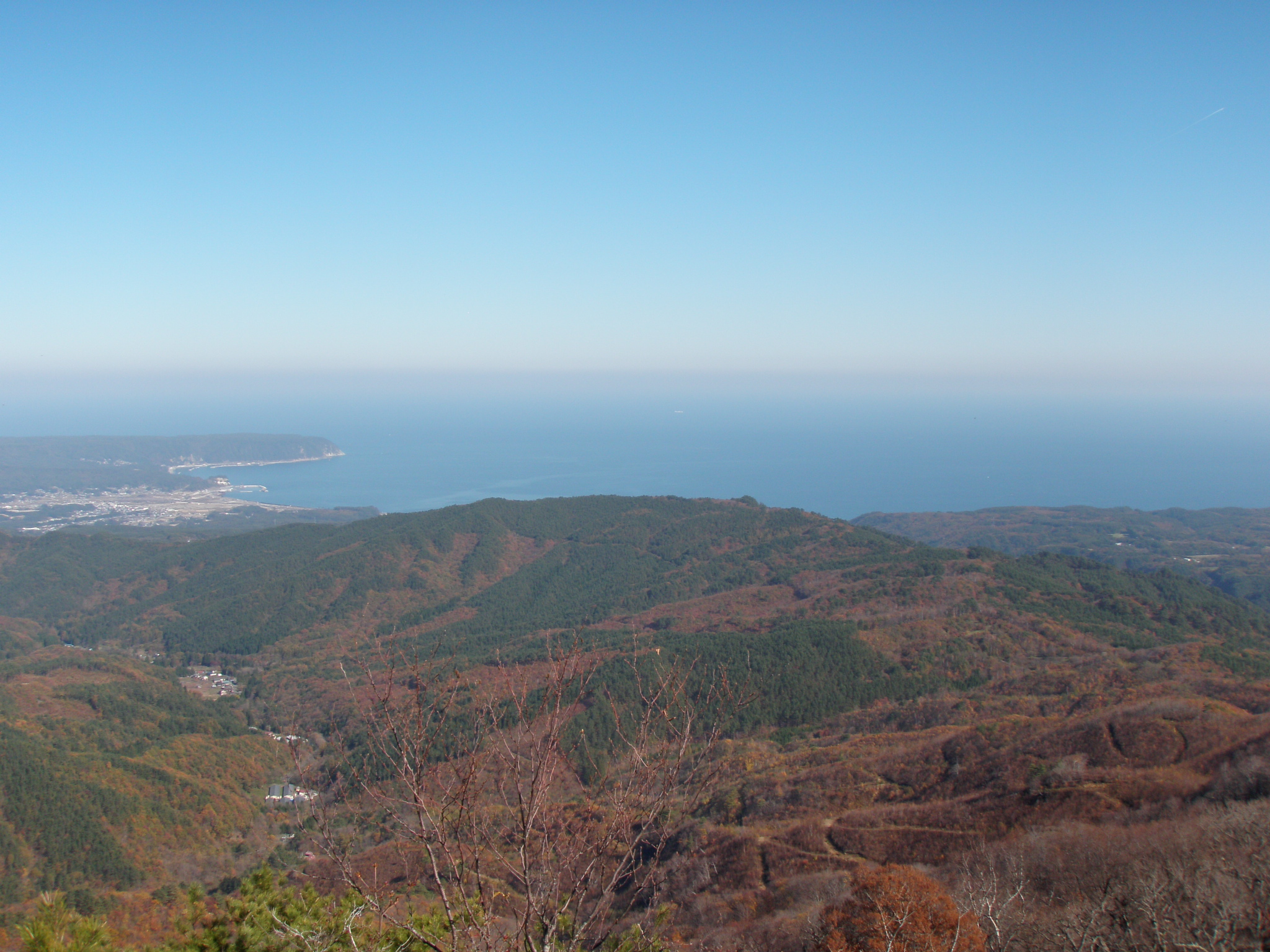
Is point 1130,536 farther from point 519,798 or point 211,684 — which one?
point 519,798

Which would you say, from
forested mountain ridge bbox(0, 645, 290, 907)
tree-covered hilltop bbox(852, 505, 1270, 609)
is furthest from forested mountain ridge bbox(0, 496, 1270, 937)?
tree-covered hilltop bbox(852, 505, 1270, 609)

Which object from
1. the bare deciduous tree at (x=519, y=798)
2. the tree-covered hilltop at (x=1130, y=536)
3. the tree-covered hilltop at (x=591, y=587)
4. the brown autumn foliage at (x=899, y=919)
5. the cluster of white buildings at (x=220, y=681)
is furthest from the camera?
the tree-covered hilltop at (x=1130, y=536)

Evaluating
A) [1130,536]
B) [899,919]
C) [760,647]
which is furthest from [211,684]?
[1130,536]

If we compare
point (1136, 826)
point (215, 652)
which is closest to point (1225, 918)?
point (1136, 826)

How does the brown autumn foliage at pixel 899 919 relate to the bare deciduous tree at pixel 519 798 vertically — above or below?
below

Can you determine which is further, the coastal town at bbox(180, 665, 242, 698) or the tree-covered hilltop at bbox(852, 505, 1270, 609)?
the tree-covered hilltop at bbox(852, 505, 1270, 609)

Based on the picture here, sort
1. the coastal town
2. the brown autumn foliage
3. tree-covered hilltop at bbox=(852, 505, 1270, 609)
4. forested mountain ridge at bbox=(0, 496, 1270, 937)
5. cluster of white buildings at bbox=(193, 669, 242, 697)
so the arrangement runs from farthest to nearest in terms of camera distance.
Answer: tree-covered hilltop at bbox=(852, 505, 1270, 609) < cluster of white buildings at bbox=(193, 669, 242, 697) < the coastal town < forested mountain ridge at bbox=(0, 496, 1270, 937) < the brown autumn foliage

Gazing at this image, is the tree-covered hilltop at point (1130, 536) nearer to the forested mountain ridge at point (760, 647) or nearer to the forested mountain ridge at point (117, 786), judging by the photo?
the forested mountain ridge at point (760, 647)

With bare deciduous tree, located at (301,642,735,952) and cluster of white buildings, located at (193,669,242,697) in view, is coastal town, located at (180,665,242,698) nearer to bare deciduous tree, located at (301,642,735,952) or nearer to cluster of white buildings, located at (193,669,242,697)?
cluster of white buildings, located at (193,669,242,697)

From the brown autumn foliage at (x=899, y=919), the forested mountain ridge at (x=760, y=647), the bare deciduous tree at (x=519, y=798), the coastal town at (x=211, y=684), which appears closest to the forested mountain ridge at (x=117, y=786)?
the forested mountain ridge at (x=760, y=647)
